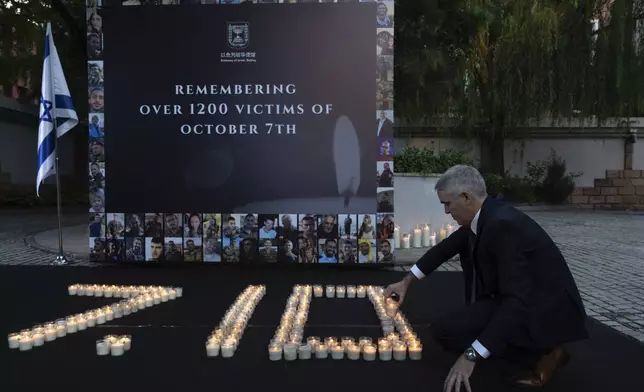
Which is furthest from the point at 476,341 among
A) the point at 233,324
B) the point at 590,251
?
the point at 590,251

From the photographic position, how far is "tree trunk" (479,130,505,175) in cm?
1702

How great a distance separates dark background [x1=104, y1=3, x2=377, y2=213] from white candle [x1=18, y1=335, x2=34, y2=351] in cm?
292

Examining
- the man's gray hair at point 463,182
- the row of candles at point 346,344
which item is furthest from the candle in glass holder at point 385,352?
the man's gray hair at point 463,182

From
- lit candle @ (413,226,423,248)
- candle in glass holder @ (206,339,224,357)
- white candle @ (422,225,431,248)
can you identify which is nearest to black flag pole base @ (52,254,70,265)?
candle in glass holder @ (206,339,224,357)

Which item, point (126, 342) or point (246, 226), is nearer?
point (126, 342)

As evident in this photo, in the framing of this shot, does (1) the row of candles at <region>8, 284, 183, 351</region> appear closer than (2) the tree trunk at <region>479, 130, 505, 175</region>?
Yes

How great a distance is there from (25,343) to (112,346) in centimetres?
59

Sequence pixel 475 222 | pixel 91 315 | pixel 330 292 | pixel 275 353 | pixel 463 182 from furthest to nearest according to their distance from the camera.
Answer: pixel 330 292 < pixel 91 315 < pixel 275 353 < pixel 475 222 < pixel 463 182

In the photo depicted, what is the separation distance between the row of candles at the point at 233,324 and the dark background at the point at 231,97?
5.47 feet

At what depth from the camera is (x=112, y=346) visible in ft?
10.4

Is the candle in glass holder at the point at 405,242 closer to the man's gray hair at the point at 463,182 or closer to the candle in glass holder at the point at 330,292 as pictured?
the candle in glass holder at the point at 330,292

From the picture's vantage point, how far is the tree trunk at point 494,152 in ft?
55.8

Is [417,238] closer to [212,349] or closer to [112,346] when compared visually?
[212,349]

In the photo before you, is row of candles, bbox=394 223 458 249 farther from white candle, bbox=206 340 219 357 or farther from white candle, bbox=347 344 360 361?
white candle, bbox=206 340 219 357
